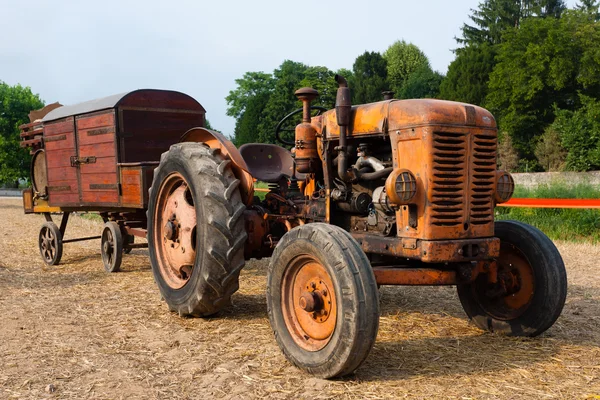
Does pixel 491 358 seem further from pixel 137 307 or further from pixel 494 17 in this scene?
pixel 494 17

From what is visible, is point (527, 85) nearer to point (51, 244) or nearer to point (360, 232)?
point (51, 244)

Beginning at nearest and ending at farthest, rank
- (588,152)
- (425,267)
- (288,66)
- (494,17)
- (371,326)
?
(371,326) < (425,267) < (588,152) < (494,17) < (288,66)

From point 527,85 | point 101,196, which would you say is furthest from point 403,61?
point 101,196

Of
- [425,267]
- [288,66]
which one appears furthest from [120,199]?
[288,66]

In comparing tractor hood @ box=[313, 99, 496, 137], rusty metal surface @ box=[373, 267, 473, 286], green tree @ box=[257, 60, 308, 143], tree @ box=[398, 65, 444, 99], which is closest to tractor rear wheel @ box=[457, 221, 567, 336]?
rusty metal surface @ box=[373, 267, 473, 286]

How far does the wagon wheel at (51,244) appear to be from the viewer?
28.1 feet

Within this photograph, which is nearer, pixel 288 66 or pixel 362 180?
pixel 362 180

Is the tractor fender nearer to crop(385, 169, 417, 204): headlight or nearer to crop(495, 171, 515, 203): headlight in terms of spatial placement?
crop(385, 169, 417, 204): headlight

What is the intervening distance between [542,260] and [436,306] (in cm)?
157

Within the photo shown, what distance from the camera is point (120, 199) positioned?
729 cm

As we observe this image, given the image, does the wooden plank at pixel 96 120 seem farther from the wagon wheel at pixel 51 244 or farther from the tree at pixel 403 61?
the tree at pixel 403 61

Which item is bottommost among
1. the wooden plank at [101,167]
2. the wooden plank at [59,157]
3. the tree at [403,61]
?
the wooden plank at [101,167]

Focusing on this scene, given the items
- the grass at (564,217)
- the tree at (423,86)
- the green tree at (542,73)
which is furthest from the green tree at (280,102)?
the grass at (564,217)

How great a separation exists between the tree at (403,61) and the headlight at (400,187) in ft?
181
